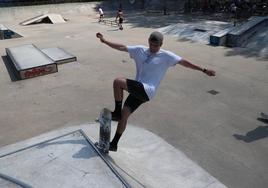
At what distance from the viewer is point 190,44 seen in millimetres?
15164

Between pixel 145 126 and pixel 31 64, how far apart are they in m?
6.00

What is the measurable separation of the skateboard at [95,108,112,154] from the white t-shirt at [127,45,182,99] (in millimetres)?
749

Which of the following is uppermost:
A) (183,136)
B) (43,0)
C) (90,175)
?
(43,0)

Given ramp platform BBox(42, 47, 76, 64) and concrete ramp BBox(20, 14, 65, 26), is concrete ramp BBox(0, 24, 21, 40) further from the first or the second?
ramp platform BBox(42, 47, 76, 64)

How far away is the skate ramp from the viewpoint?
4.00m

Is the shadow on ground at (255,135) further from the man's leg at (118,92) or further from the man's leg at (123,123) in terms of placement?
the man's leg at (118,92)

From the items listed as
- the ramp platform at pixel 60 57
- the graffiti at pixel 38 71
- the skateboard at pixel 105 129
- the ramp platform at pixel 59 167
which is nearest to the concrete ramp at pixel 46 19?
the ramp platform at pixel 60 57

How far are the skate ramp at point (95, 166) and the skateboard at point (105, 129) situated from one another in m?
0.13

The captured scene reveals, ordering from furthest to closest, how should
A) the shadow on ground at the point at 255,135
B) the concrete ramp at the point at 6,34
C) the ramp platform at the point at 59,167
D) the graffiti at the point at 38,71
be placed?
the concrete ramp at the point at 6,34, the graffiti at the point at 38,71, the shadow on ground at the point at 255,135, the ramp platform at the point at 59,167

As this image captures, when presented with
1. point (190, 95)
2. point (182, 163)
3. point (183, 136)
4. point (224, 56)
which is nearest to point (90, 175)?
point (182, 163)

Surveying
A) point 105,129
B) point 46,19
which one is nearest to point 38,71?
point 105,129

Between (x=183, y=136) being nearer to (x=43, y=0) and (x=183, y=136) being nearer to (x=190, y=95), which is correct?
(x=190, y=95)

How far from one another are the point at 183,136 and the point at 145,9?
31.4m

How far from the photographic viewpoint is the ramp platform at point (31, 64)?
10.1 m
